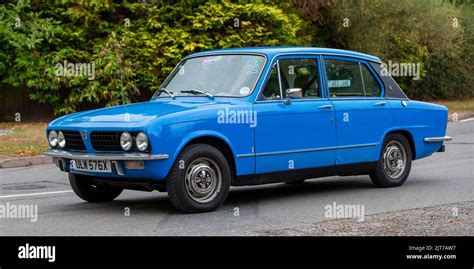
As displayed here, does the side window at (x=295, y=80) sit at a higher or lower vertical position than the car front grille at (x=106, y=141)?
higher

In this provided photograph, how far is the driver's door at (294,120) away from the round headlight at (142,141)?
4.51ft

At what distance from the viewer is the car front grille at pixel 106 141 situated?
29.0 ft

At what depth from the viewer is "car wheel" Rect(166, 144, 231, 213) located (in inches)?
348

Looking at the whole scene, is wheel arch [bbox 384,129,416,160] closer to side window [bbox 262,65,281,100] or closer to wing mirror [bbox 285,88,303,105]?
wing mirror [bbox 285,88,303,105]

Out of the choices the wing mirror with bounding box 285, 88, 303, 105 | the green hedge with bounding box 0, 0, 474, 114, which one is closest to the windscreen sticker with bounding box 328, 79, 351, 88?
the wing mirror with bounding box 285, 88, 303, 105

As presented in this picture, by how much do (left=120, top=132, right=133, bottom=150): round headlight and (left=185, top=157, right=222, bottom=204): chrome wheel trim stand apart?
0.64 m

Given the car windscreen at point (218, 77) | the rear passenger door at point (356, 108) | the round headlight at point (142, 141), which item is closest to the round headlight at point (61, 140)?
the round headlight at point (142, 141)

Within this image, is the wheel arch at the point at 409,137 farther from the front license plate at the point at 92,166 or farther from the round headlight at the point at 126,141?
the front license plate at the point at 92,166

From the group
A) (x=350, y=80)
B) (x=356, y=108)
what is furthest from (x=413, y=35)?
(x=356, y=108)

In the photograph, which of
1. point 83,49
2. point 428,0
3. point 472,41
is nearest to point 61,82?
point 83,49

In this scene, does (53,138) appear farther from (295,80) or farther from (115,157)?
(295,80)

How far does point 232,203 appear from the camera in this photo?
9953 millimetres

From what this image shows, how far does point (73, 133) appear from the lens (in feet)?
30.5
